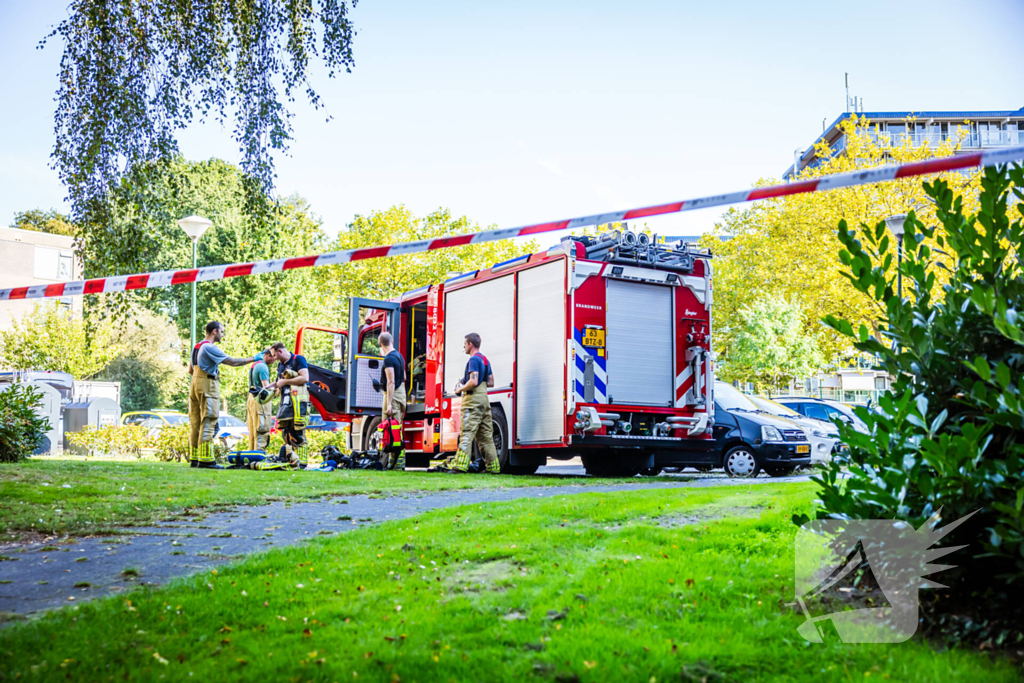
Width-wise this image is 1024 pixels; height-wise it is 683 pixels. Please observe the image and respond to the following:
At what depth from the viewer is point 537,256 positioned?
487 inches

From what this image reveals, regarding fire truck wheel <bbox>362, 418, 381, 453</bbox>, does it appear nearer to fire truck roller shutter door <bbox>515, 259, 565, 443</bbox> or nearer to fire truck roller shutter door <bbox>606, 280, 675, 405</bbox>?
fire truck roller shutter door <bbox>515, 259, 565, 443</bbox>

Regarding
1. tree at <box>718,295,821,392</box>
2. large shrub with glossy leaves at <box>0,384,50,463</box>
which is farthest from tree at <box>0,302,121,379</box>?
tree at <box>718,295,821,392</box>

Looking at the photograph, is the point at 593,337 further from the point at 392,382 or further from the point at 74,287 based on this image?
the point at 74,287

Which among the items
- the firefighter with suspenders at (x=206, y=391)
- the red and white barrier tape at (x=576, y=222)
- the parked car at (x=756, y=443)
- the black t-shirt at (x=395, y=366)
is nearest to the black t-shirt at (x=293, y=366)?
the firefighter with suspenders at (x=206, y=391)

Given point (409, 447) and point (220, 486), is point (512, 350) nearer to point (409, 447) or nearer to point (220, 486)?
point (409, 447)

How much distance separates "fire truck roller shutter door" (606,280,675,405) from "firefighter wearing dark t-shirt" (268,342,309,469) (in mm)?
5008

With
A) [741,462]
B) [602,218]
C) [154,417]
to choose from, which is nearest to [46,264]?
[154,417]

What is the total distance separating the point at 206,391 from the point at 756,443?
28.0 ft

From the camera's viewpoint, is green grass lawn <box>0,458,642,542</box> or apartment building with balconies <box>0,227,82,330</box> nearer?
green grass lawn <box>0,458,642,542</box>

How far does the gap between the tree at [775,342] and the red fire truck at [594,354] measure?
22.9 m

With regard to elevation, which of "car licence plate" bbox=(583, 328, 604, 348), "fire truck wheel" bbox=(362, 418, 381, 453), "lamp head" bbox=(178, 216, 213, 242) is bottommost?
"fire truck wheel" bbox=(362, 418, 381, 453)

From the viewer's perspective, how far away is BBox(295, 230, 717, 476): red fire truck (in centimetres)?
1178

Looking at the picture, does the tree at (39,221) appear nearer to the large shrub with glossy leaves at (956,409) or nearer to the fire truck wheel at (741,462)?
the fire truck wheel at (741,462)

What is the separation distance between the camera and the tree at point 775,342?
35.2 meters
